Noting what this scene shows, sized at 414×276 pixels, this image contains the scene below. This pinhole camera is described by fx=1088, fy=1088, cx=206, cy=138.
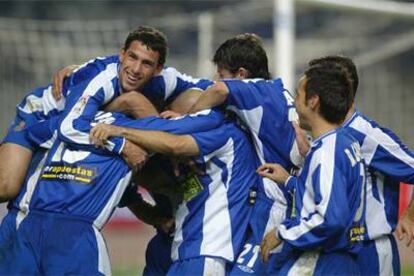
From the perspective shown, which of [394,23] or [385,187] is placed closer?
[385,187]

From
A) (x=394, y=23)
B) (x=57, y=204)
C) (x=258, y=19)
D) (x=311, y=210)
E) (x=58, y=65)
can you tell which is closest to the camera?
(x=311, y=210)

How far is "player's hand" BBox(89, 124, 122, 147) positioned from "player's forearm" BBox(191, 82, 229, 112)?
0.49 meters

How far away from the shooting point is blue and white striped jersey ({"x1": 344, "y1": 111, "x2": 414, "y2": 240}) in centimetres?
611

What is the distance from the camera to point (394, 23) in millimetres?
19969

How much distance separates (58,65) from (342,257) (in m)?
11.7

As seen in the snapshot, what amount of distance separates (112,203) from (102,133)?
0.41 m

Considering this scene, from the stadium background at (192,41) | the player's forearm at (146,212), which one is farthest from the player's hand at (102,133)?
the stadium background at (192,41)

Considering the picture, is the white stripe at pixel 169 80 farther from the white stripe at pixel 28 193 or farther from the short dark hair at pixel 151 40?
the white stripe at pixel 28 193

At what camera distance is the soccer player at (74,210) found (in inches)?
238

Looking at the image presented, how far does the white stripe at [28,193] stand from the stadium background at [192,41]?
291 inches

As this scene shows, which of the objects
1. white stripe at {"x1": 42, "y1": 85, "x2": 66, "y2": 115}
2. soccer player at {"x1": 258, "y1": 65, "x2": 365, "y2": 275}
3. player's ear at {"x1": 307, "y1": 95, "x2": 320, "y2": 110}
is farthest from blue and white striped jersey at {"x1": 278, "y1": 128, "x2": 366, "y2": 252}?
white stripe at {"x1": 42, "y1": 85, "x2": 66, "y2": 115}

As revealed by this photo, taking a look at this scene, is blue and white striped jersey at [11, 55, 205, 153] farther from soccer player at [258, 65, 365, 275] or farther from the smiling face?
soccer player at [258, 65, 365, 275]

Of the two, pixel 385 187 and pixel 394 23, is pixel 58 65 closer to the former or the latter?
pixel 394 23

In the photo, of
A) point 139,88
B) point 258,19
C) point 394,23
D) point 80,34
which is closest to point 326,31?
point 394,23
